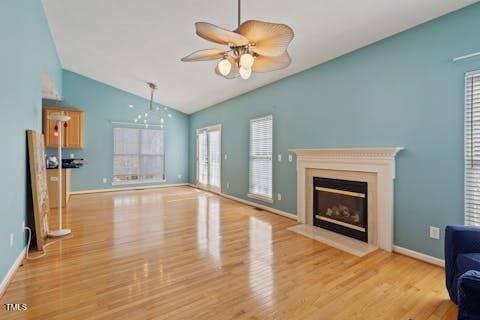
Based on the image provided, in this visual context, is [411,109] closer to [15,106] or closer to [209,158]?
[15,106]

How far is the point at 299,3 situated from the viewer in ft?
9.04

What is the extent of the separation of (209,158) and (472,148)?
6532 mm

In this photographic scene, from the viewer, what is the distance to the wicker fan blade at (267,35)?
5.84 ft

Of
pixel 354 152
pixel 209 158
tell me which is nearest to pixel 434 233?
pixel 354 152

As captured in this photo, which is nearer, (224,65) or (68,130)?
(224,65)

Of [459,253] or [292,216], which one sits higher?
[459,253]

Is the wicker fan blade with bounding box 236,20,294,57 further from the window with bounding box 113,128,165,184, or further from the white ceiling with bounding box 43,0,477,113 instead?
the window with bounding box 113,128,165,184

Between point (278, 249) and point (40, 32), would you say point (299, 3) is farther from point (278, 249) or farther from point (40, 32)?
point (40, 32)

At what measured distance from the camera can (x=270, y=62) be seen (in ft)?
7.76

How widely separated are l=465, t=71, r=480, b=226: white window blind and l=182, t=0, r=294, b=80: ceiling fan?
1986 millimetres

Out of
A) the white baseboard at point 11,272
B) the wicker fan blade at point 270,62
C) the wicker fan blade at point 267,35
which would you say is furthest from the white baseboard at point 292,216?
the white baseboard at point 11,272

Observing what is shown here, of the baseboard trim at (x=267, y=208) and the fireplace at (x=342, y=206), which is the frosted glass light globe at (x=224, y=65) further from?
the baseboard trim at (x=267, y=208)

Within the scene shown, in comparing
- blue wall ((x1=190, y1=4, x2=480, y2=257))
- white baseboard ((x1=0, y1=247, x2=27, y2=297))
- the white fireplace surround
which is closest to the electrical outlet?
blue wall ((x1=190, y1=4, x2=480, y2=257))

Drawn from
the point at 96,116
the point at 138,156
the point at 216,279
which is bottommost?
the point at 216,279
